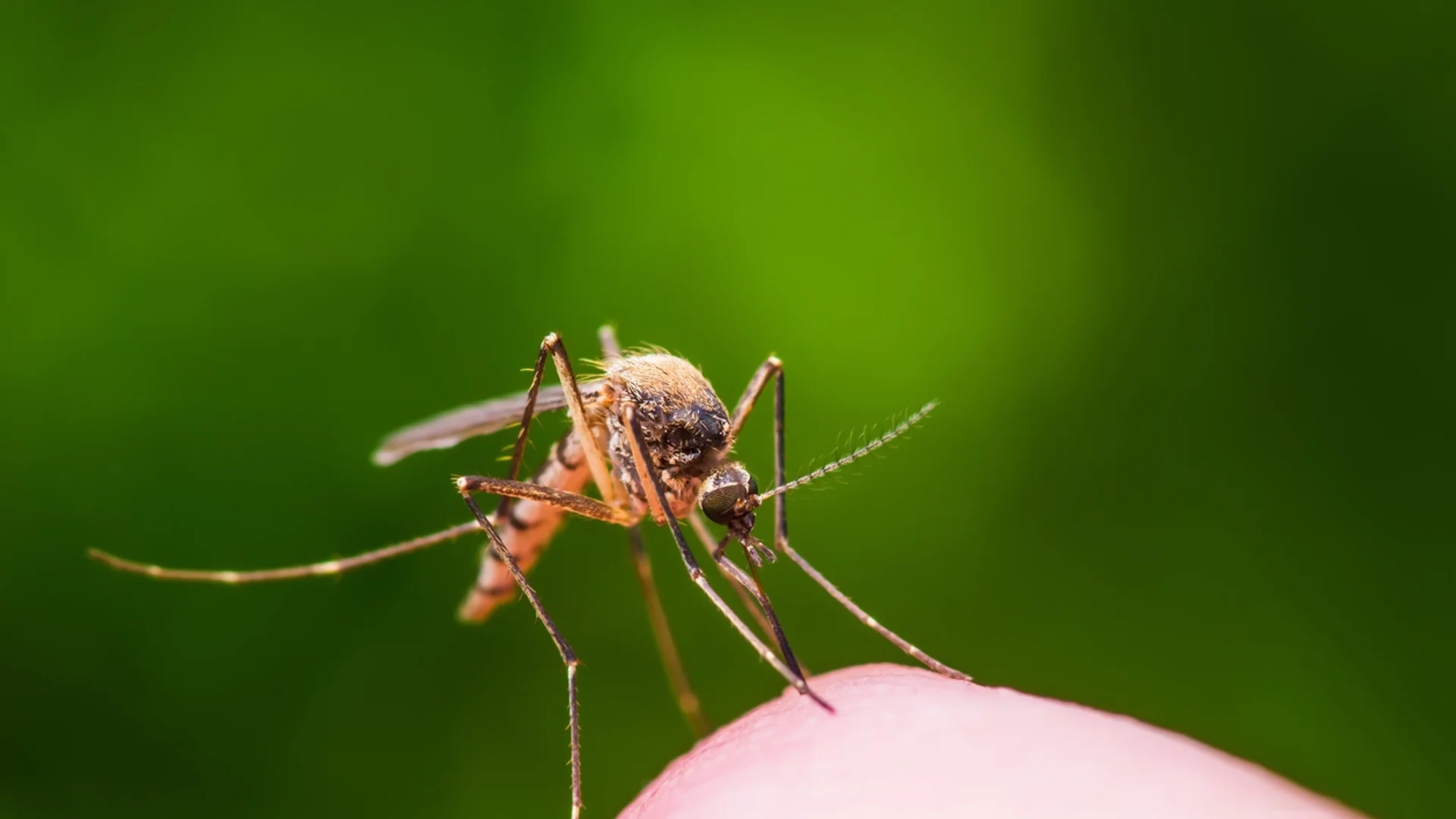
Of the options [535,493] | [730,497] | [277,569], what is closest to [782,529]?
[730,497]

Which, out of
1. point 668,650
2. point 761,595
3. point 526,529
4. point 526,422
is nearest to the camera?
point 761,595

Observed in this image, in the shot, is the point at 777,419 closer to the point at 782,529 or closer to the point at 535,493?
the point at 782,529

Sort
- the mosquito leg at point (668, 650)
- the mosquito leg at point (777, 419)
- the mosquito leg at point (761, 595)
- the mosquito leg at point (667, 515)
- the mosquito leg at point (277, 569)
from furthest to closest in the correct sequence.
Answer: the mosquito leg at point (668, 650) < the mosquito leg at point (277, 569) < the mosquito leg at point (777, 419) < the mosquito leg at point (667, 515) < the mosquito leg at point (761, 595)

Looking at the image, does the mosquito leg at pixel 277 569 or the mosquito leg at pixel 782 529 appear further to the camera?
the mosquito leg at pixel 277 569

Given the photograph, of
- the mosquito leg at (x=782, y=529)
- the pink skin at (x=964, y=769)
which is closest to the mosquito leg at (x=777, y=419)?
the mosquito leg at (x=782, y=529)

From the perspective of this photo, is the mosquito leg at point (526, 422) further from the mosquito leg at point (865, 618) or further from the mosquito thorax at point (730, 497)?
the mosquito leg at point (865, 618)

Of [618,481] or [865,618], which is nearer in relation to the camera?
[865,618]

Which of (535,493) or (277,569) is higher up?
(535,493)

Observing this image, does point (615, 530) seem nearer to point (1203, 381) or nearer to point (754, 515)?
point (754, 515)
